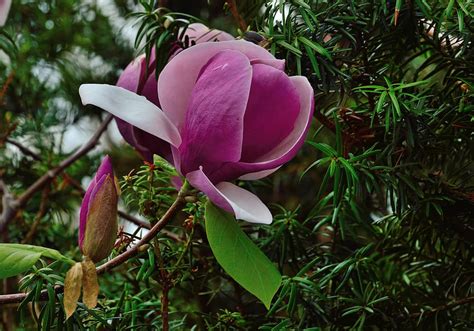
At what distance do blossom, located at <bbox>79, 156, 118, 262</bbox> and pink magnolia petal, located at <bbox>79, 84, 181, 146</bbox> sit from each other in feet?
0.09

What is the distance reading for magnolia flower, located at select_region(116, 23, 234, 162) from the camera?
37cm

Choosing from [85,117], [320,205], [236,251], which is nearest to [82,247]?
[236,251]

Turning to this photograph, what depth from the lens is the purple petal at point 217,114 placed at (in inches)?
11.6

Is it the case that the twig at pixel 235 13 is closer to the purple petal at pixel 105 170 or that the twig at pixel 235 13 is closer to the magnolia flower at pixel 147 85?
the magnolia flower at pixel 147 85

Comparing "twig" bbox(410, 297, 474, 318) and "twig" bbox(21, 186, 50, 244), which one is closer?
"twig" bbox(410, 297, 474, 318)

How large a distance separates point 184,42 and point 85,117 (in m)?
0.55

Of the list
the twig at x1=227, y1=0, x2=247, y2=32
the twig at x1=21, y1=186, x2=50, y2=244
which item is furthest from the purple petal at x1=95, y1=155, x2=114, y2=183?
the twig at x1=21, y1=186, x2=50, y2=244

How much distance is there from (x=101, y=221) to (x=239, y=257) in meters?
0.06

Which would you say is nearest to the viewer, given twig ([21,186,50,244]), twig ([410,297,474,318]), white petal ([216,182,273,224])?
white petal ([216,182,273,224])

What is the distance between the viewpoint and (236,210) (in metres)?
0.28

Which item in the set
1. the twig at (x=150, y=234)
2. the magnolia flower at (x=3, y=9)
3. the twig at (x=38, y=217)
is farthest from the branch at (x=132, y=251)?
the twig at (x=38, y=217)

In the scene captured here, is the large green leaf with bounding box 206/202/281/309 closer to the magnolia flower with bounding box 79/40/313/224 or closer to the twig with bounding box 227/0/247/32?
the magnolia flower with bounding box 79/40/313/224

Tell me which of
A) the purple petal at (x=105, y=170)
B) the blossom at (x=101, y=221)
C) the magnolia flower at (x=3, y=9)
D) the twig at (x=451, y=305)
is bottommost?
the twig at (x=451, y=305)

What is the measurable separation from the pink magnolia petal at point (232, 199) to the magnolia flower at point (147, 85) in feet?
0.22
